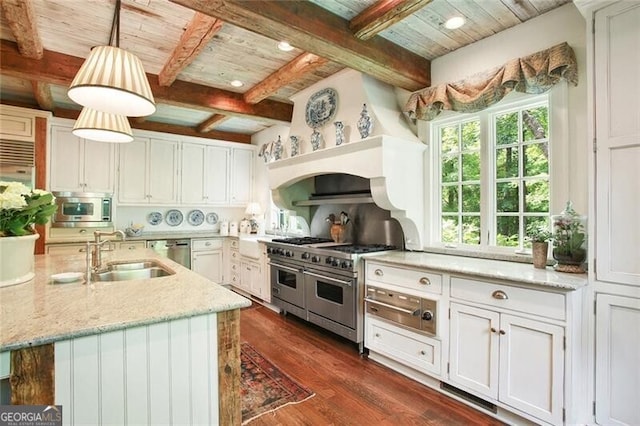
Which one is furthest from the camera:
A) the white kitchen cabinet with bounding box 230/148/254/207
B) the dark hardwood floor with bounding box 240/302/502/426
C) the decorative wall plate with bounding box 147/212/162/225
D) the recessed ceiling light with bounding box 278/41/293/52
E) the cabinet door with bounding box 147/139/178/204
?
the white kitchen cabinet with bounding box 230/148/254/207

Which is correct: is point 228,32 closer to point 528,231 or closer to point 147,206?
point 528,231

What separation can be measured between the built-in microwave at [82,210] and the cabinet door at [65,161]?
0.48ft

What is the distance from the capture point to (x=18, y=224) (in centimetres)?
156

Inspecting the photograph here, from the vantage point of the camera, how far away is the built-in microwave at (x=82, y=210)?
4.09 metres

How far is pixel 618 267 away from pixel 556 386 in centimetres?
73

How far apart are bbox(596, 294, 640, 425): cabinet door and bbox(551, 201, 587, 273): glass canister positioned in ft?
1.01

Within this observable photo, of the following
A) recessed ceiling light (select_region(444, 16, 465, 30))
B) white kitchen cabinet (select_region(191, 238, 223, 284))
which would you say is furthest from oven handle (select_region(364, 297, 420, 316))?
white kitchen cabinet (select_region(191, 238, 223, 284))

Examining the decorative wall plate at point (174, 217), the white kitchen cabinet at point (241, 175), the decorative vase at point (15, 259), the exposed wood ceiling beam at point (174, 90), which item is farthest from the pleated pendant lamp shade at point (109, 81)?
the white kitchen cabinet at point (241, 175)

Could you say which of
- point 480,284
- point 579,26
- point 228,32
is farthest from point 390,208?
point 228,32

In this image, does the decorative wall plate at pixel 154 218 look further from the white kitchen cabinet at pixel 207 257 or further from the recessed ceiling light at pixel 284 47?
the recessed ceiling light at pixel 284 47

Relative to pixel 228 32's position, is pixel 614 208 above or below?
below

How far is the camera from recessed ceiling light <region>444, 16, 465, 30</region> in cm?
232

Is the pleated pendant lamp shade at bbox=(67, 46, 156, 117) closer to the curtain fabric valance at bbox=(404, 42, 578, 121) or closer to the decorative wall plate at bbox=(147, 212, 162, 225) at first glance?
the curtain fabric valance at bbox=(404, 42, 578, 121)

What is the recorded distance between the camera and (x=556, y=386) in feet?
5.70
